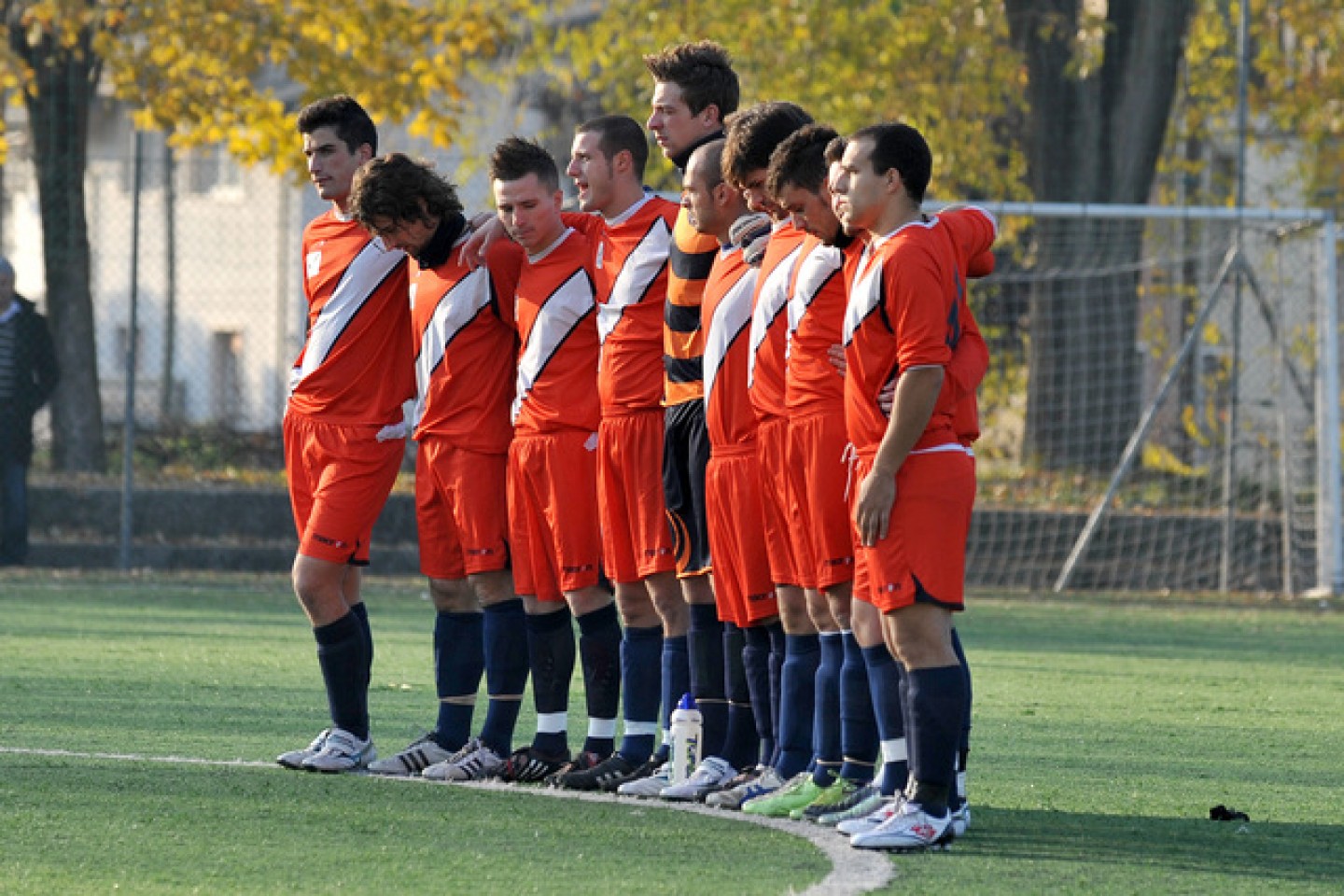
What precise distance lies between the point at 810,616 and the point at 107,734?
8.80 feet

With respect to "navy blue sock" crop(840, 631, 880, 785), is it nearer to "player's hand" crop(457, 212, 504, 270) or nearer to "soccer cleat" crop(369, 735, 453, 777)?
"soccer cleat" crop(369, 735, 453, 777)

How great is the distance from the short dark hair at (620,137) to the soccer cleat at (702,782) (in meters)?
1.82

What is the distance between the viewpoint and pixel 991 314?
20.1 meters

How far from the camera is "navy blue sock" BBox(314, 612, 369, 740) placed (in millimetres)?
7426

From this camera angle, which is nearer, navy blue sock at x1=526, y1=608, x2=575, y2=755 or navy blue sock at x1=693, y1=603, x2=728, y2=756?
navy blue sock at x1=693, y1=603, x2=728, y2=756

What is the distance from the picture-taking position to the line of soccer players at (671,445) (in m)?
5.96

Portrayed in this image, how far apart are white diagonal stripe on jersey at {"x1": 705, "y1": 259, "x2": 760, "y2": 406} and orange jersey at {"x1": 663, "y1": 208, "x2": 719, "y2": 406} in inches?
5.6

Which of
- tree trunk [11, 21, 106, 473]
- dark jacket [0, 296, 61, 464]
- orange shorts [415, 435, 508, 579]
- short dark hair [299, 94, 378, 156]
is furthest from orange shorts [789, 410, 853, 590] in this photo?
tree trunk [11, 21, 106, 473]

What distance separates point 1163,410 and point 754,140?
11.1 m

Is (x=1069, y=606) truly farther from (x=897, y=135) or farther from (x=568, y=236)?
(x=897, y=135)

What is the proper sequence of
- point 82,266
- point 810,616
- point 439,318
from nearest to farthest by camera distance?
1. point 810,616
2. point 439,318
3. point 82,266

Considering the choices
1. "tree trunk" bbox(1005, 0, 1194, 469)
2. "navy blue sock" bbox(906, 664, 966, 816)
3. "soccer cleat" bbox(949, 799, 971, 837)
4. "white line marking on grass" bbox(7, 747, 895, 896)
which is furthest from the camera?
"tree trunk" bbox(1005, 0, 1194, 469)

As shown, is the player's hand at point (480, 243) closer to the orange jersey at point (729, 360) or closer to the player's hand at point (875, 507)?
the orange jersey at point (729, 360)

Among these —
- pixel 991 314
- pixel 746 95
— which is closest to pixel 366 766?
pixel 991 314
